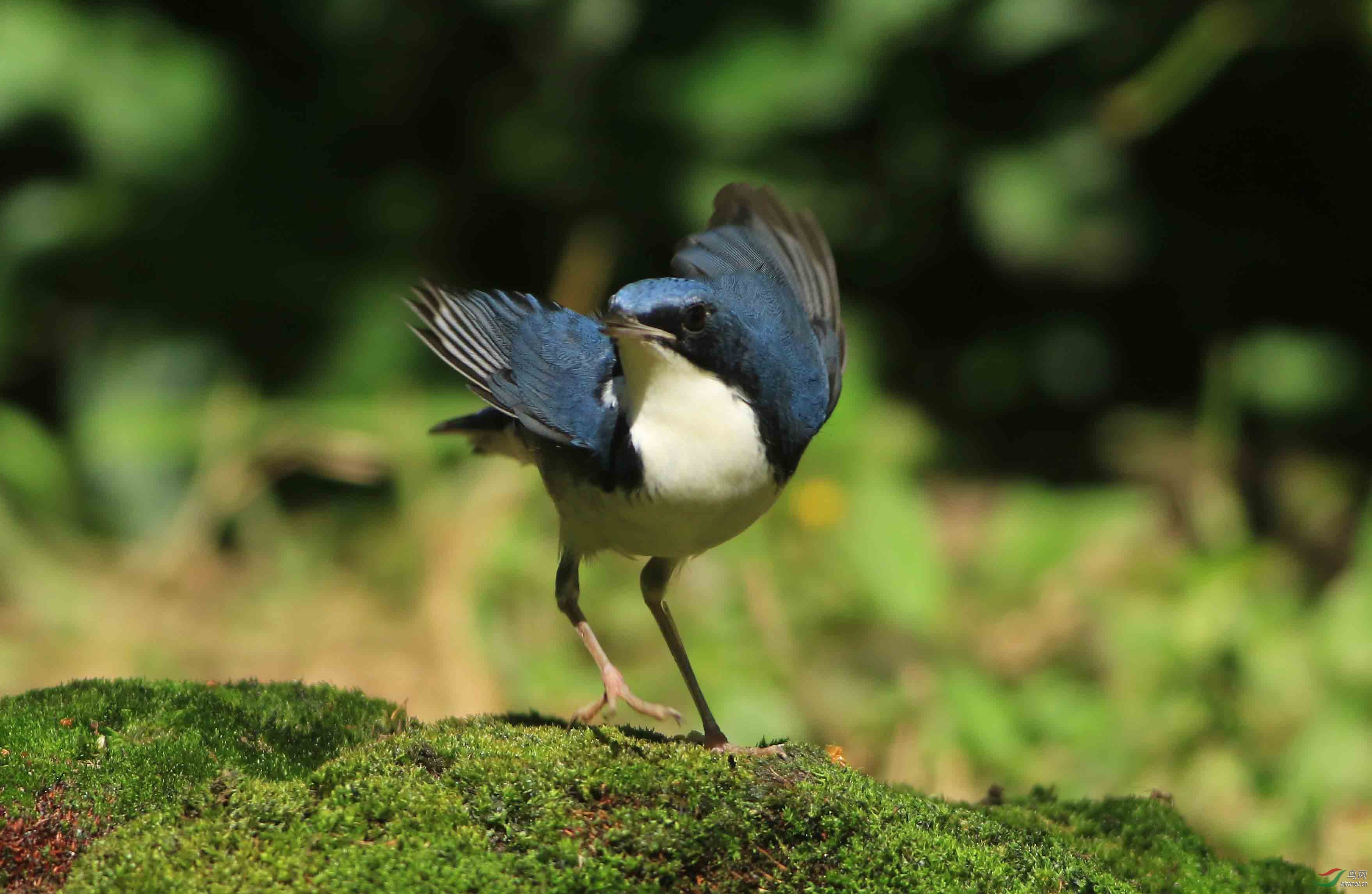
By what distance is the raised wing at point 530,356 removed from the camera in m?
3.77

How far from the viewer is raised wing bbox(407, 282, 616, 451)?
3768 mm

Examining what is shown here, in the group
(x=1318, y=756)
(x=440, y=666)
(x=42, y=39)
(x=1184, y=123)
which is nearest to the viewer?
(x=1318, y=756)

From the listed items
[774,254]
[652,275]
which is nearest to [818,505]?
[652,275]

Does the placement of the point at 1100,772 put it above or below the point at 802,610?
below

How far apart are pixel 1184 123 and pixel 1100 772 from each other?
132 inches

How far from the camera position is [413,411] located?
7047mm

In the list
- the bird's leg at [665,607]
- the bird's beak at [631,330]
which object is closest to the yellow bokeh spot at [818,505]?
the bird's leg at [665,607]

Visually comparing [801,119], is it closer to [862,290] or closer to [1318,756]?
[862,290]

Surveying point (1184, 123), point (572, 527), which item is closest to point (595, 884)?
point (572, 527)

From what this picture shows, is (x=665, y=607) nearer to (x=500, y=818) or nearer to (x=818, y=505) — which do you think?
(x=500, y=818)

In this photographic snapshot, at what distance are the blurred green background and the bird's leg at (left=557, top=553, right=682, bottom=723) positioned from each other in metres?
1.97

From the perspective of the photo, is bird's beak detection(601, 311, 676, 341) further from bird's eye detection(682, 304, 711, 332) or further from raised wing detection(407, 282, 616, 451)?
raised wing detection(407, 282, 616, 451)
